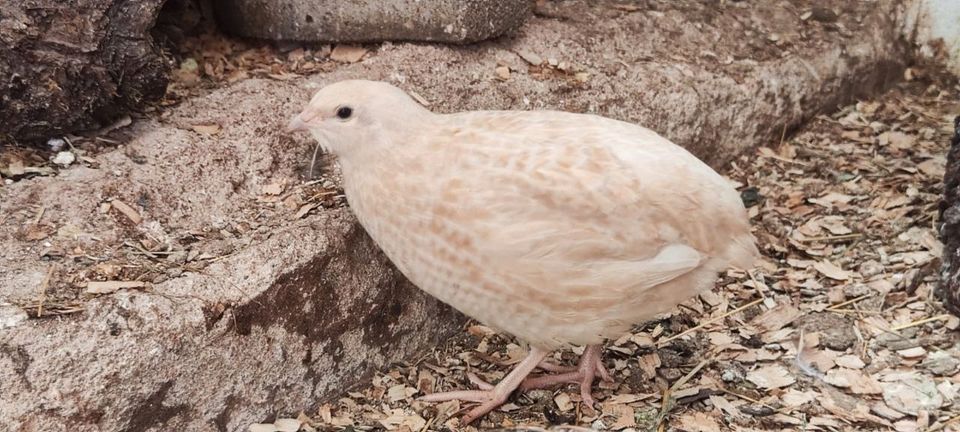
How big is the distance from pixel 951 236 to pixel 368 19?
2269 mm

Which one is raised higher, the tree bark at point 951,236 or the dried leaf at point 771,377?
the tree bark at point 951,236

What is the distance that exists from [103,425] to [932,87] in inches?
174

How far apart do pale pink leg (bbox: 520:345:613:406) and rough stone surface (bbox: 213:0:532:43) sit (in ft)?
4.55

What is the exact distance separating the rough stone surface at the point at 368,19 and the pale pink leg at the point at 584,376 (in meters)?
1.39

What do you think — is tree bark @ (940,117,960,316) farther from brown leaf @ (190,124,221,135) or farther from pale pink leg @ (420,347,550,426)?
brown leaf @ (190,124,221,135)

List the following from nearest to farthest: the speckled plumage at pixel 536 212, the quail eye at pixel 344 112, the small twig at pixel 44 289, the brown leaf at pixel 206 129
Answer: the small twig at pixel 44 289 → the speckled plumage at pixel 536 212 → the quail eye at pixel 344 112 → the brown leaf at pixel 206 129

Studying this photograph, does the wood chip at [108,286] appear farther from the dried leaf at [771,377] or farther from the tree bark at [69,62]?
the dried leaf at [771,377]

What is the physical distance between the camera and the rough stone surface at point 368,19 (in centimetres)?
382

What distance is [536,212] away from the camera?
271 centimetres

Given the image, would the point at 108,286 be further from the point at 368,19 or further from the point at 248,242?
the point at 368,19

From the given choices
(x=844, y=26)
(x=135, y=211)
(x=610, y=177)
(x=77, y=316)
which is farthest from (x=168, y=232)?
(x=844, y=26)

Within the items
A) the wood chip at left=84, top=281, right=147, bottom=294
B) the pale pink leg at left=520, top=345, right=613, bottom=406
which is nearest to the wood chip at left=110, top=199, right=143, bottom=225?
the wood chip at left=84, top=281, right=147, bottom=294

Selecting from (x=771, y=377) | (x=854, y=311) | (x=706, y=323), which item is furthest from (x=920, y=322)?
(x=706, y=323)

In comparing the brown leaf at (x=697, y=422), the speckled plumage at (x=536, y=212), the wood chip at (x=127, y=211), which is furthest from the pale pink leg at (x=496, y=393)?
the wood chip at (x=127, y=211)
